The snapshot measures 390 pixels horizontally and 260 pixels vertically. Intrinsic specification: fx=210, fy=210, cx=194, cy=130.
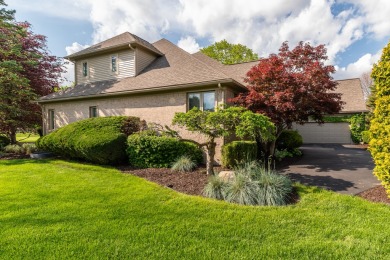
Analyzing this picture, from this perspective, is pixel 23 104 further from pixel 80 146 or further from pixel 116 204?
pixel 116 204

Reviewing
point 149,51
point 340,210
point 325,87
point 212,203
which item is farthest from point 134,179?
point 149,51

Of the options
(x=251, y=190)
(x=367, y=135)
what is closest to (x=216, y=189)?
(x=251, y=190)

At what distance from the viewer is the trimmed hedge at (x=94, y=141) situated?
28.3 feet

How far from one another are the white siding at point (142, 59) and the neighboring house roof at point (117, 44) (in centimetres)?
37

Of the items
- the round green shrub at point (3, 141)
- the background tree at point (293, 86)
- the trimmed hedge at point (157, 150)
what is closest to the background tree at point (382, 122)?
the background tree at point (293, 86)

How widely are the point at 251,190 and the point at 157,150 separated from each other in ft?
14.8

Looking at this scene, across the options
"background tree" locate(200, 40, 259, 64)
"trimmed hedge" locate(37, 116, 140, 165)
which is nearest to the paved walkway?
"trimmed hedge" locate(37, 116, 140, 165)

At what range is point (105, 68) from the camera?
1364 cm

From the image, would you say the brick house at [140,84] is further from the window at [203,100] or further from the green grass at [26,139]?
the green grass at [26,139]

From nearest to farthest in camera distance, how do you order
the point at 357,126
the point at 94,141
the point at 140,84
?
the point at 94,141
the point at 140,84
the point at 357,126

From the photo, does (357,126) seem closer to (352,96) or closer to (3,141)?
(352,96)

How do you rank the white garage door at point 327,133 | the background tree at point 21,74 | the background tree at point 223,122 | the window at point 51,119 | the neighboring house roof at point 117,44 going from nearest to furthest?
the background tree at point 223,122 → the neighboring house roof at point 117,44 → the background tree at point 21,74 → the window at point 51,119 → the white garage door at point 327,133

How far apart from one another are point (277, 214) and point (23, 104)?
62.7 ft

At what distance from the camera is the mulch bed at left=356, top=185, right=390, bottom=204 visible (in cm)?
509
